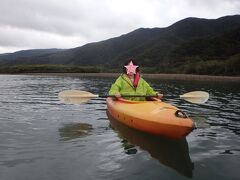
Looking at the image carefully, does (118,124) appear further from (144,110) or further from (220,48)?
(220,48)

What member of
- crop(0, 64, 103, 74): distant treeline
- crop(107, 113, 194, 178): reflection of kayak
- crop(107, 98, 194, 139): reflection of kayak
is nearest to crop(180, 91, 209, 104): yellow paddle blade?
crop(107, 98, 194, 139): reflection of kayak

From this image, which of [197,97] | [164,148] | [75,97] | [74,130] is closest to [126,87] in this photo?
[75,97]

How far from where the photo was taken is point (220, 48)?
380 feet

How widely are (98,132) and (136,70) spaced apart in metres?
3.70

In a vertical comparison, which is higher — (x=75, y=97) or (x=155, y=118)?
(x=75, y=97)

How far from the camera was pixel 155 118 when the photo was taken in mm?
9891

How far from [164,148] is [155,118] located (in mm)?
908

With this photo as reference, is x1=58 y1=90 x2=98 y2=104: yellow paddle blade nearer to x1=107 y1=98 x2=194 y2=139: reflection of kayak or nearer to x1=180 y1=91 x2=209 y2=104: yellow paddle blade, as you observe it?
x1=107 y1=98 x2=194 y2=139: reflection of kayak

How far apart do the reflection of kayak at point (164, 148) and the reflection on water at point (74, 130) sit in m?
1.23

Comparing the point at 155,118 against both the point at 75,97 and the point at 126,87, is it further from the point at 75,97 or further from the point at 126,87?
the point at 75,97

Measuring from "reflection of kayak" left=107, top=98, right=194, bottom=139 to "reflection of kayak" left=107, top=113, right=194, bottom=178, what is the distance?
0.29 metres

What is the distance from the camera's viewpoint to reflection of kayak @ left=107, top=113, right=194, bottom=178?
26.9 ft

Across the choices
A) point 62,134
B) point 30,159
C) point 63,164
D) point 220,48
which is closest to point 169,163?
point 63,164

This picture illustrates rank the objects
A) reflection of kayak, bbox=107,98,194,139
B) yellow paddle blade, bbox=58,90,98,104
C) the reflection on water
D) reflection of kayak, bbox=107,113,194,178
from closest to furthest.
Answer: reflection of kayak, bbox=107,113,194,178 < reflection of kayak, bbox=107,98,194,139 < the reflection on water < yellow paddle blade, bbox=58,90,98,104
